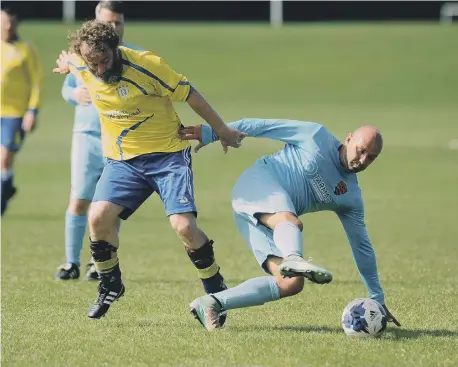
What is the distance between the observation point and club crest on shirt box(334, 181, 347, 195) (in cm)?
707

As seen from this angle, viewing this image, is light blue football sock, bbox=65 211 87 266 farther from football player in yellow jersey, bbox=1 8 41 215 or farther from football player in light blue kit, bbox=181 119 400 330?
football player in yellow jersey, bbox=1 8 41 215

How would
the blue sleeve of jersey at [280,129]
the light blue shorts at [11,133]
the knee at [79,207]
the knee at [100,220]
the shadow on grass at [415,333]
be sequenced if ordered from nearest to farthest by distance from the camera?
1. the shadow on grass at [415,333]
2. the blue sleeve of jersey at [280,129]
3. the knee at [100,220]
4. the knee at [79,207]
5. the light blue shorts at [11,133]

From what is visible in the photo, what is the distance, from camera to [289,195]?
7121 millimetres

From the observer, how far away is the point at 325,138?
23.5 feet

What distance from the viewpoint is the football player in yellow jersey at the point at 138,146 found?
7328 millimetres

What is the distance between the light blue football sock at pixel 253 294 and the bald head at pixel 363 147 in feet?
3.08

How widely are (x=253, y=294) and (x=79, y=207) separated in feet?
10.5

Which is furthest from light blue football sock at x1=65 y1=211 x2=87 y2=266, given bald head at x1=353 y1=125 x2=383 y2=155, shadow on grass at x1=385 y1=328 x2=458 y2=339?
bald head at x1=353 y1=125 x2=383 y2=155

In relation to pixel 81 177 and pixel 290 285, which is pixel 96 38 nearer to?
pixel 290 285

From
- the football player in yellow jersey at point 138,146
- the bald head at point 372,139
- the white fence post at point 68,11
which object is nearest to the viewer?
the bald head at point 372,139

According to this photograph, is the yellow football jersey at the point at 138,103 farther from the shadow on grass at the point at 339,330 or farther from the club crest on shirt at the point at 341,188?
the shadow on grass at the point at 339,330

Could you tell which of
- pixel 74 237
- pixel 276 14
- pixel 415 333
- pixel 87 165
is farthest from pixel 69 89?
pixel 276 14

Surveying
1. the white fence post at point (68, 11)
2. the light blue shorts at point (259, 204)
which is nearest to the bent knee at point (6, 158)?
the light blue shorts at point (259, 204)

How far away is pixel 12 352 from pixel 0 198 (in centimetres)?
636
